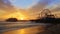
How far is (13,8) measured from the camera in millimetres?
12391

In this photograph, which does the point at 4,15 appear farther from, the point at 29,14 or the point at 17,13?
the point at 29,14

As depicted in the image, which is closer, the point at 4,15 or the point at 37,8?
the point at 4,15

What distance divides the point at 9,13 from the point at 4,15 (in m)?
0.68

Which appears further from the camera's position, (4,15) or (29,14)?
(29,14)

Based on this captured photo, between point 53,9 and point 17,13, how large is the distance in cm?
328

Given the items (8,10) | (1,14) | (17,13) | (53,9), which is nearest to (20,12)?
(17,13)

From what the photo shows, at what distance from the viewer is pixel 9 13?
40.4ft

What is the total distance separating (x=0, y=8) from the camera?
37.3 ft

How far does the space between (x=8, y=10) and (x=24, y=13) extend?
1.44 m

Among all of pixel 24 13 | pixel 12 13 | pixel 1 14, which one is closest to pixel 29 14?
pixel 24 13

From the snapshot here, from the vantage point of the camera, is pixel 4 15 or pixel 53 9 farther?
pixel 53 9

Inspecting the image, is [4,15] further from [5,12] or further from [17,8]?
[17,8]

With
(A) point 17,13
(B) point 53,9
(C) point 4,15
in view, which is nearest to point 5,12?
(C) point 4,15

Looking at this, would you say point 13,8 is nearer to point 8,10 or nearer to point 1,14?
point 8,10
